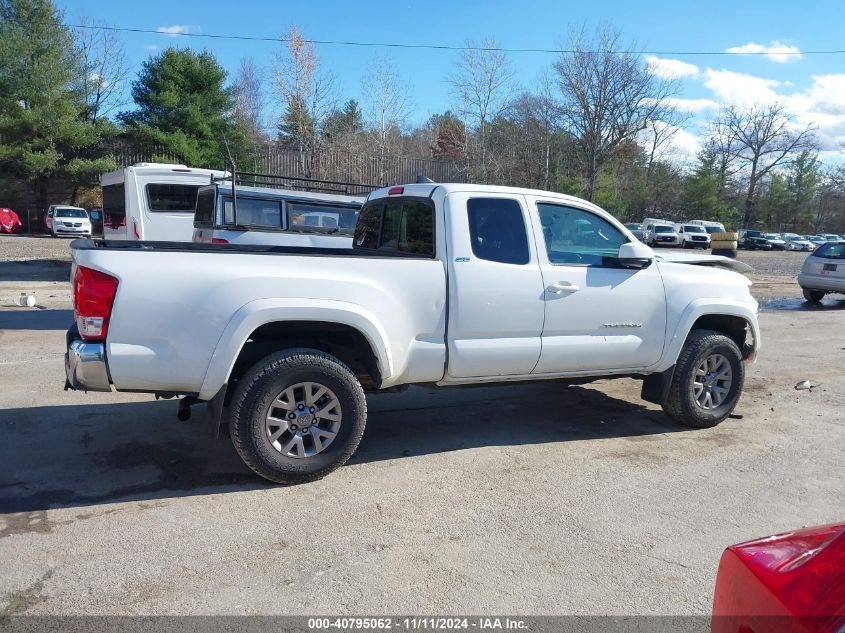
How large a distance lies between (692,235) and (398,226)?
4686 cm

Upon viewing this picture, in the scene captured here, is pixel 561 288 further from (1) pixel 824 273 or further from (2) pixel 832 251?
(2) pixel 832 251

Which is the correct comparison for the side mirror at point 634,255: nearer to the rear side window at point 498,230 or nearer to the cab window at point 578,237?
the cab window at point 578,237

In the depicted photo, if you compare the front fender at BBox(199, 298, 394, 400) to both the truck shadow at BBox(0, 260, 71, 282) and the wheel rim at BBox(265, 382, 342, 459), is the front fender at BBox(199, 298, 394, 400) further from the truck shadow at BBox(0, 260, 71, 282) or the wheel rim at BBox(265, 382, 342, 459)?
the truck shadow at BBox(0, 260, 71, 282)

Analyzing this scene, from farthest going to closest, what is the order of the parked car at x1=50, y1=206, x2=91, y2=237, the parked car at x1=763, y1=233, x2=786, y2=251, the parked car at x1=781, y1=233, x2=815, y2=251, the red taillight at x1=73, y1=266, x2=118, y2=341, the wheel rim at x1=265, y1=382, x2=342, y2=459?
the parked car at x1=781, y1=233, x2=815, y2=251 < the parked car at x1=763, y1=233, x2=786, y2=251 < the parked car at x1=50, y1=206, x2=91, y2=237 < the wheel rim at x1=265, y1=382, x2=342, y2=459 < the red taillight at x1=73, y1=266, x2=118, y2=341

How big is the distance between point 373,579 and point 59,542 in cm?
173

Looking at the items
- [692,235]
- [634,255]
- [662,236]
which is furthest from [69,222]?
[692,235]

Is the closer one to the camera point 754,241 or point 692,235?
point 692,235

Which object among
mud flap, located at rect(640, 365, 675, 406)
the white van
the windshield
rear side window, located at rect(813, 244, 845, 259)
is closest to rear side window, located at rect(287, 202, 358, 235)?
the white van

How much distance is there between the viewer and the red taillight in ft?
12.6

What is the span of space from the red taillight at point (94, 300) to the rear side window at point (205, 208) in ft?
25.8

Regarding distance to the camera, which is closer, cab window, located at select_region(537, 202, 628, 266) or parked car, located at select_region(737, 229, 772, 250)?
cab window, located at select_region(537, 202, 628, 266)

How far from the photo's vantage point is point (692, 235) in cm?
4769

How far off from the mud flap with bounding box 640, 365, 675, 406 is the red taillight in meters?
4.39

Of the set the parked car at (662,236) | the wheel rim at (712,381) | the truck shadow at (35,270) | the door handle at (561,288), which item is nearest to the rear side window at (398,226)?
the door handle at (561,288)
